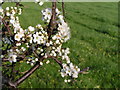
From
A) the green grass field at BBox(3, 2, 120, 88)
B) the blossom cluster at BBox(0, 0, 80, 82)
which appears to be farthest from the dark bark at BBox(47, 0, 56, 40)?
the green grass field at BBox(3, 2, 120, 88)

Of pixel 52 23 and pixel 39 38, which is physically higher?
pixel 52 23

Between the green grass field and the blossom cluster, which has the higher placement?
the blossom cluster

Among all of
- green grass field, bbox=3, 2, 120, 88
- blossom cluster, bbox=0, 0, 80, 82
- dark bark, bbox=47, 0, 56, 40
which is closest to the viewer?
dark bark, bbox=47, 0, 56, 40

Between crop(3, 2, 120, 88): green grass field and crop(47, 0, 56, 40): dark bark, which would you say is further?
crop(3, 2, 120, 88): green grass field

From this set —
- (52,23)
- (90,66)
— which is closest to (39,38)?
(52,23)

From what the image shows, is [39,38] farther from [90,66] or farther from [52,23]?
[90,66]

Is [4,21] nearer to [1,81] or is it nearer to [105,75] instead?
[1,81]

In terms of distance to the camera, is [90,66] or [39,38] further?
[90,66]

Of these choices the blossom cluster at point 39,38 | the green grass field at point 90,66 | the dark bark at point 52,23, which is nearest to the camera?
the dark bark at point 52,23

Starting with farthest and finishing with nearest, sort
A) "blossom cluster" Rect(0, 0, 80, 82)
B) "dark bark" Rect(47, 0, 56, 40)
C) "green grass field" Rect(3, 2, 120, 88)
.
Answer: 1. "green grass field" Rect(3, 2, 120, 88)
2. "blossom cluster" Rect(0, 0, 80, 82)
3. "dark bark" Rect(47, 0, 56, 40)

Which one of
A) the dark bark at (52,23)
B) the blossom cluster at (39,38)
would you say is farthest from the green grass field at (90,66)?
Answer: the dark bark at (52,23)

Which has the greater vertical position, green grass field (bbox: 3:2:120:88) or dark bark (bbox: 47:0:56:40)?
dark bark (bbox: 47:0:56:40)

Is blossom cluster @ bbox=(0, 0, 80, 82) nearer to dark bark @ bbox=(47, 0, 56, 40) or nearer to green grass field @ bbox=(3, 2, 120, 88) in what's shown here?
dark bark @ bbox=(47, 0, 56, 40)

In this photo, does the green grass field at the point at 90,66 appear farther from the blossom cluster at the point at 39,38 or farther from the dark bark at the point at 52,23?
the dark bark at the point at 52,23
